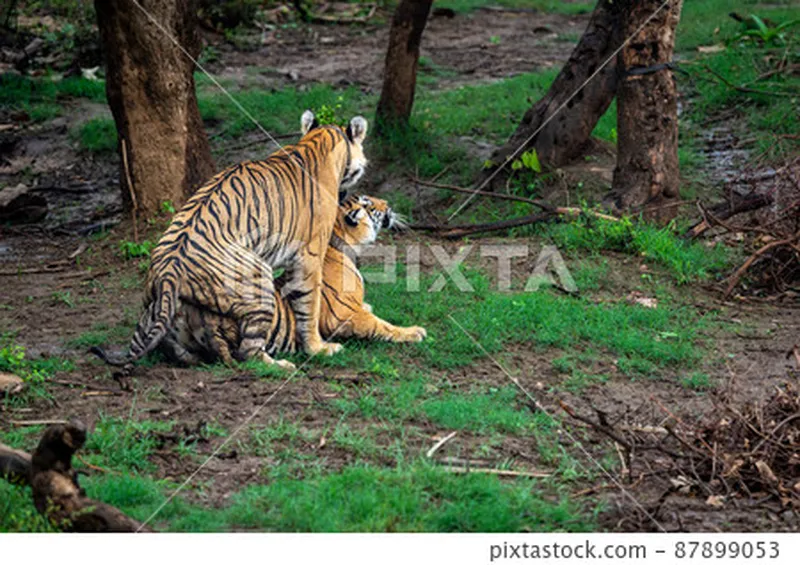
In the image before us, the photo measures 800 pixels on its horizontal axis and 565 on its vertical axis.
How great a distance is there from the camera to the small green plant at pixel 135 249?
8.43 m

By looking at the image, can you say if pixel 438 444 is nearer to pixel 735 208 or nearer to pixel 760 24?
pixel 735 208

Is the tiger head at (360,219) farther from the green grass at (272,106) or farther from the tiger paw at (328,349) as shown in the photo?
the green grass at (272,106)

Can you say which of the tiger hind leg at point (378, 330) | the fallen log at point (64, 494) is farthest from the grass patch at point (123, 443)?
the tiger hind leg at point (378, 330)

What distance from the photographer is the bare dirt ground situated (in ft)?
15.2

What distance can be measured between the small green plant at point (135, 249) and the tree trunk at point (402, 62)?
3501 millimetres

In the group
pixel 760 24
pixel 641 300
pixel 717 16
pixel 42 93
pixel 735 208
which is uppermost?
pixel 760 24

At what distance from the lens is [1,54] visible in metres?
14.0

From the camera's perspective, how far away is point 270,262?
6543 mm

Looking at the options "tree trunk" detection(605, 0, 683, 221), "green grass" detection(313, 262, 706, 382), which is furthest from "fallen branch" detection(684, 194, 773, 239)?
"green grass" detection(313, 262, 706, 382)

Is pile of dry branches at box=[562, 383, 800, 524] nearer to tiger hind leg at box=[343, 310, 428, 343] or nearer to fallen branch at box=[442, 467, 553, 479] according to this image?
fallen branch at box=[442, 467, 553, 479]

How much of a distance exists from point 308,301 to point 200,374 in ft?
2.98

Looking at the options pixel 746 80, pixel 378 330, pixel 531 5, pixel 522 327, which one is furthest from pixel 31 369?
pixel 531 5

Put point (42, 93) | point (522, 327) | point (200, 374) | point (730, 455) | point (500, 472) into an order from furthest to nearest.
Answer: point (42, 93), point (522, 327), point (200, 374), point (500, 472), point (730, 455)

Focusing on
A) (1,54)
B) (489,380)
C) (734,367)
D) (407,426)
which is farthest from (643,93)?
(1,54)
